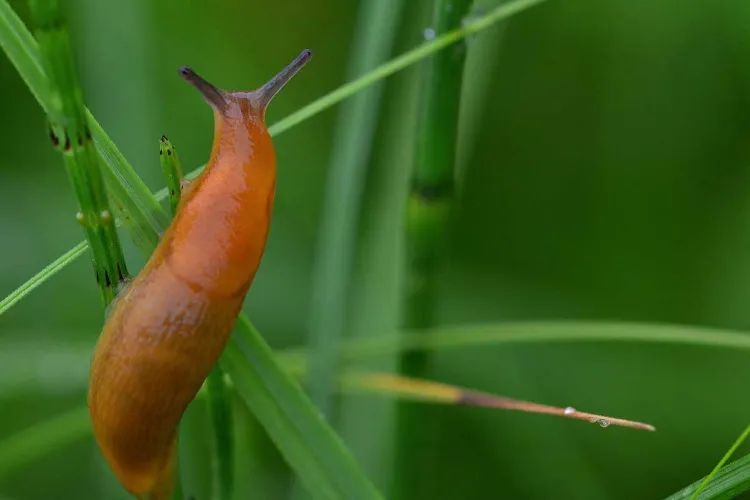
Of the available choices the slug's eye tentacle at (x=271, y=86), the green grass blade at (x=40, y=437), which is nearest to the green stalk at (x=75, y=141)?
the slug's eye tentacle at (x=271, y=86)

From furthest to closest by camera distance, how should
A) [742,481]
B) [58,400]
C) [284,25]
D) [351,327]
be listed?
[284,25] < [58,400] < [351,327] < [742,481]

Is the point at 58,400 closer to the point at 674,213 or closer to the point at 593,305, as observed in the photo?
the point at 593,305

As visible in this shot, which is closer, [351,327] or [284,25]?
[351,327]

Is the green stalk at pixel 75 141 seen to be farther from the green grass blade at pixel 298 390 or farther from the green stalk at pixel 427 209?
the green stalk at pixel 427 209

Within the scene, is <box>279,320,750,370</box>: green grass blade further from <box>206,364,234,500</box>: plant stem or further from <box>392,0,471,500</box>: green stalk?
<box>206,364,234,500</box>: plant stem

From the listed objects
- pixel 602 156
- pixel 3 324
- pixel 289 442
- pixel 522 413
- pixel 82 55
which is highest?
pixel 82 55

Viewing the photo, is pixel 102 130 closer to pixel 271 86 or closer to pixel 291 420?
pixel 271 86

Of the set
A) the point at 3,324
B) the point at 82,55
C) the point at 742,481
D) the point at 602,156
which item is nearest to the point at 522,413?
the point at 602,156
